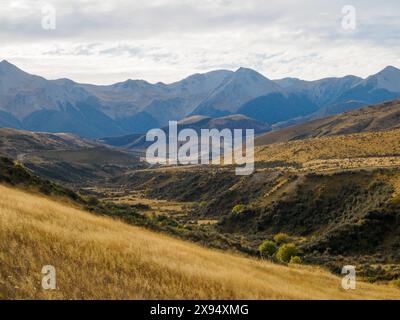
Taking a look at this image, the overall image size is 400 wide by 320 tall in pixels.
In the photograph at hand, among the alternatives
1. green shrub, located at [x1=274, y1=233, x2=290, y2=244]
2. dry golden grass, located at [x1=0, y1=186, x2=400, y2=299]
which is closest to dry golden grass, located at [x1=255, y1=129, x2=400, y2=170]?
green shrub, located at [x1=274, y1=233, x2=290, y2=244]

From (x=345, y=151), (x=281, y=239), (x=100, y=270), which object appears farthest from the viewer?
(x=345, y=151)

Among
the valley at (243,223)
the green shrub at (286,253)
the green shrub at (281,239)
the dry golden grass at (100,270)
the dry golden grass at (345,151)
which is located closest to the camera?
the dry golden grass at (100,270)

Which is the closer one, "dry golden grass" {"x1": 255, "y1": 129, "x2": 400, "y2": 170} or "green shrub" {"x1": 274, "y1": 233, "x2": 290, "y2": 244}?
"green shrub" {"x1": 274, "y1": 233, "x2": 290, "y2": 244}

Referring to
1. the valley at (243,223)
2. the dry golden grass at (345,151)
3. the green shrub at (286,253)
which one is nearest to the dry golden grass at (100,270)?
the valley at (243,223)

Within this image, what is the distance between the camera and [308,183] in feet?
242

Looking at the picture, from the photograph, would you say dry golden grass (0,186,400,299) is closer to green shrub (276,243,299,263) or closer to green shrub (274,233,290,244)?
green shrub (276,243,299,263)

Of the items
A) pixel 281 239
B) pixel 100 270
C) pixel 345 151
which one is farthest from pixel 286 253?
pixel 345 151

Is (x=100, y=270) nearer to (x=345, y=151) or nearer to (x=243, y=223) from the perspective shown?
(x=243, y=223)

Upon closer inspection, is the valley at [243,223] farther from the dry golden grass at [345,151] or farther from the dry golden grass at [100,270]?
the dry golden grass at [345,151]

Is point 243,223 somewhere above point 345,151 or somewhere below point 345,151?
below

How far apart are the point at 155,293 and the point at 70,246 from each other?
3531 mm

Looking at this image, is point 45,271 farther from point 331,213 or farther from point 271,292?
point 331,213

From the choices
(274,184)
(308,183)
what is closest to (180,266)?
(308,183)

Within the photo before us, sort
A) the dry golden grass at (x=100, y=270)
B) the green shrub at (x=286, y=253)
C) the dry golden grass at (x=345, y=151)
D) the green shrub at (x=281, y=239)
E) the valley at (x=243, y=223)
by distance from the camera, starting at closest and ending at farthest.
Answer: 1. the dry golden grass at (x=100, y=270)
2. the valley at (x=243, y=223)
3. the green shrub at (x=286, y=253)
4. the green shrub at (x=281, y=239)
5. the dry golden grass at (x=345, y=151)
